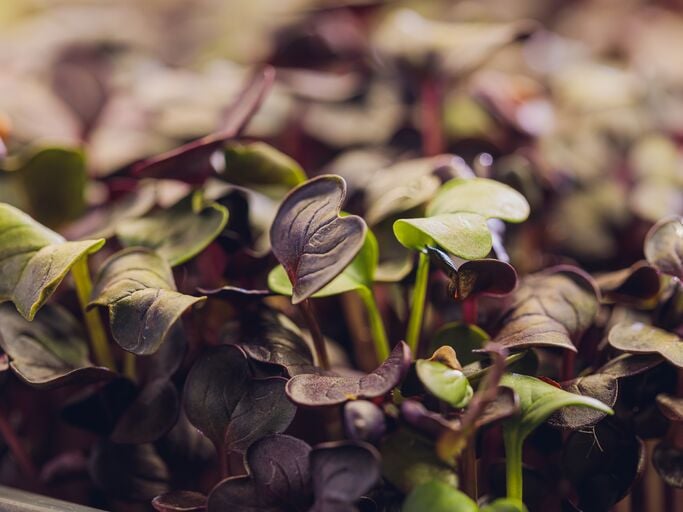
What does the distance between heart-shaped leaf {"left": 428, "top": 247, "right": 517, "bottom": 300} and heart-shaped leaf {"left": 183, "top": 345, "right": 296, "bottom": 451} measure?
121 millimetres

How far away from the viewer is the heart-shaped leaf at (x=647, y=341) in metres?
0.44

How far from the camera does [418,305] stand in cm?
51

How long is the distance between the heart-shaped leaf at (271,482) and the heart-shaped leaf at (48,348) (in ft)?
0.36

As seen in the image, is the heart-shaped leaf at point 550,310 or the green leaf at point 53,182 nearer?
the heart-shaped leaf at point 550,310

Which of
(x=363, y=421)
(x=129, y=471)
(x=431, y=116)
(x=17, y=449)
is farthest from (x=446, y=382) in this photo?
(x=431, y=116)

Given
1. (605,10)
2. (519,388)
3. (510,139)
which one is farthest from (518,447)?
(605,10)

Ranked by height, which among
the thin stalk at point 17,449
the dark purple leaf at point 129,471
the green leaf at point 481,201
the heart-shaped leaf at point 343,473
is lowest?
the thin stalk at point 17,449

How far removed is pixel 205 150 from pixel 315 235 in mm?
179

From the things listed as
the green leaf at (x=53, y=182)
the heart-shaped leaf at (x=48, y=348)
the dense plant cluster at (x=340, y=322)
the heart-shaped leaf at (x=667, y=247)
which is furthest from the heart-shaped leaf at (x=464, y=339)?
the green leaf at (x=53, y=182)

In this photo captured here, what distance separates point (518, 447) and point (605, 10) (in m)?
1.29

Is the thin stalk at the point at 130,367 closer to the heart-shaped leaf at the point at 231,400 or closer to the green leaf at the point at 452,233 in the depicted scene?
the heart-shaped leaf at the point at 231,400

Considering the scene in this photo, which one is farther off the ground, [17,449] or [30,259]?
[30,259]

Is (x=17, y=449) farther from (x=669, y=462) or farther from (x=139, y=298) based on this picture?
(x=669, y=462)

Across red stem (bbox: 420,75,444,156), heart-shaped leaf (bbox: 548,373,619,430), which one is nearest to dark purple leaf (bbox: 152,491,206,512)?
heart-shaped leaf (bbox: 548,373,619,430)
